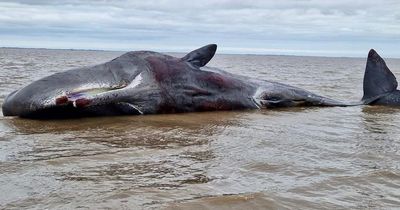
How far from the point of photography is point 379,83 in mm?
9172

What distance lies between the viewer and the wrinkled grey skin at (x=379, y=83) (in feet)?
29.7

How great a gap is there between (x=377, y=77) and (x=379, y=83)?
0.49 feet

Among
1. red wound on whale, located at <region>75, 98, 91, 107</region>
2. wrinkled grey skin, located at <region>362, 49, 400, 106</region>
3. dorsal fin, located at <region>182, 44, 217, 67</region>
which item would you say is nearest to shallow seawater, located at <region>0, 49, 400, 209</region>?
red wound on whale, located at <region>75, 98, 91, 107</region>

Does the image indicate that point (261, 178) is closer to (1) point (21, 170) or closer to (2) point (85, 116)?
(1) point (21, 170)

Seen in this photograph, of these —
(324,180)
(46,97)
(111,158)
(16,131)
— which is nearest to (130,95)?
(46,97)

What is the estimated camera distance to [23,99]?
6.39m

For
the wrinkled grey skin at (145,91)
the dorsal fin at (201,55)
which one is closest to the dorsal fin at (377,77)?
the wrinkled grey skin at (145,91)

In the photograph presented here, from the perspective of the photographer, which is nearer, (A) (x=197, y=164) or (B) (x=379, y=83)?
(A) (x=197, y=164)

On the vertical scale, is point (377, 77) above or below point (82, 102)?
above

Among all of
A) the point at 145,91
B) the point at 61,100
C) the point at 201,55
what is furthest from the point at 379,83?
the point at 61,100

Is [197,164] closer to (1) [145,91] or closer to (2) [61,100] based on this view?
(2) [61,100]

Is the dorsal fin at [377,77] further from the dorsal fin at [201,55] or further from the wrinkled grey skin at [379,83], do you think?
the dorsal fin at [201,55]

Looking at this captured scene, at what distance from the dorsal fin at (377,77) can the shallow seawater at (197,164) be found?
2.59 metres

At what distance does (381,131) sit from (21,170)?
420cm
